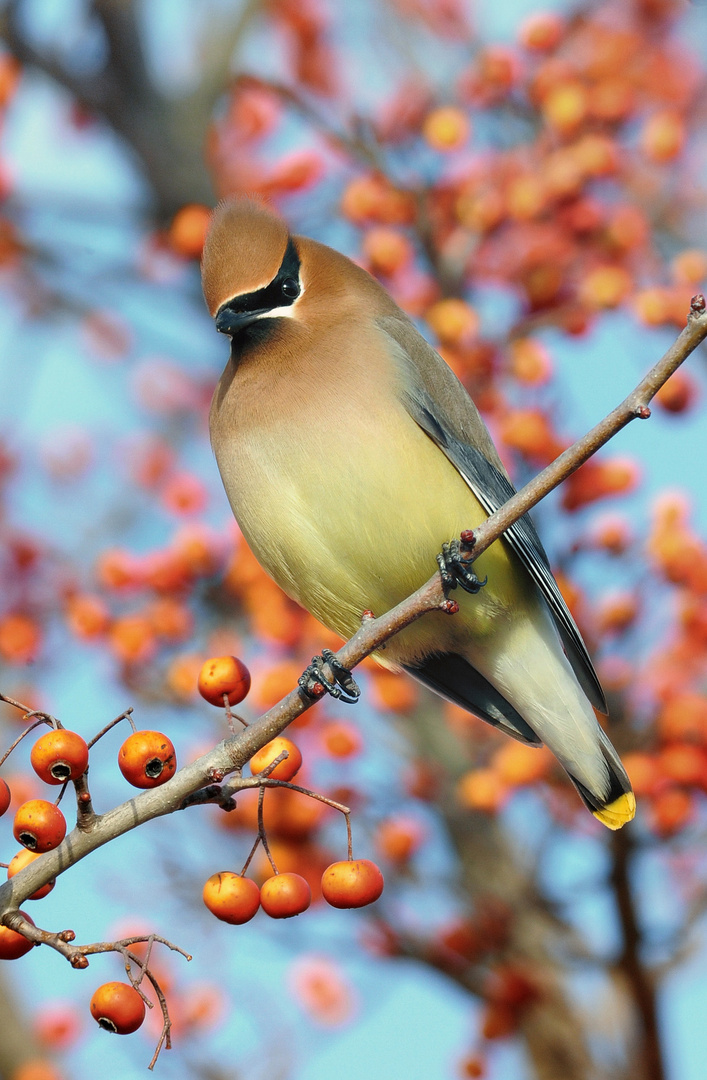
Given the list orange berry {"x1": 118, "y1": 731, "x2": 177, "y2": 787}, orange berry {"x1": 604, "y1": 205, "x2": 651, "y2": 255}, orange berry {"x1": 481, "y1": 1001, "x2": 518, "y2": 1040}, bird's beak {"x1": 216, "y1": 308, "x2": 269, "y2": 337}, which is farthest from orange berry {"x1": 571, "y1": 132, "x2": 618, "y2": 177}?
orange berry {"x1": 118, "y1": 731, "x2": 177, "y2": 787}

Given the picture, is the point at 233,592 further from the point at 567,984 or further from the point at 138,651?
the point at 567,984

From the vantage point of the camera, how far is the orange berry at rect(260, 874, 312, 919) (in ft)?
7.41

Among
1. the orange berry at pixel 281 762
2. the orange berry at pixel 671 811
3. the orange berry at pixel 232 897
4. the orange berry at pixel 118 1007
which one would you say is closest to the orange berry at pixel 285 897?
the orange berry at pixel 232 897

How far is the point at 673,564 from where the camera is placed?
4156 millimetres

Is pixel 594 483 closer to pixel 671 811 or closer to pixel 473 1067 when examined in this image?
pixel 671 811

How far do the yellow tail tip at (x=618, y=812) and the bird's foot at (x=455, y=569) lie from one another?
0.79m

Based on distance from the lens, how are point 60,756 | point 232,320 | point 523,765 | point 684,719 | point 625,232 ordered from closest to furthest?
point 60,756
point 232,320
point 684,719
point 523,765
point 625,232

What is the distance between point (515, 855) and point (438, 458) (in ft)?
6.43

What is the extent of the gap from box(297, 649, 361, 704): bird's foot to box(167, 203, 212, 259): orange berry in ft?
7.62

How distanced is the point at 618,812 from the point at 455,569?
1.00 metres

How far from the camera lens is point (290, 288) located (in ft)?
11.2

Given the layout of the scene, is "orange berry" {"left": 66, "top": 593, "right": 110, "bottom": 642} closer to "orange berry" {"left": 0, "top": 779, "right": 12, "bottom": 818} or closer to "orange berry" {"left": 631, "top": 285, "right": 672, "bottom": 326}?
"orange berry" {"left": 631, "top": 285, "right": 672, "bottom": 326}

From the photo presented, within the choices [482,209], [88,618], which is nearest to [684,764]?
[482,209]

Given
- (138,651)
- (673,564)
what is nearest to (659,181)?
(673,564)
